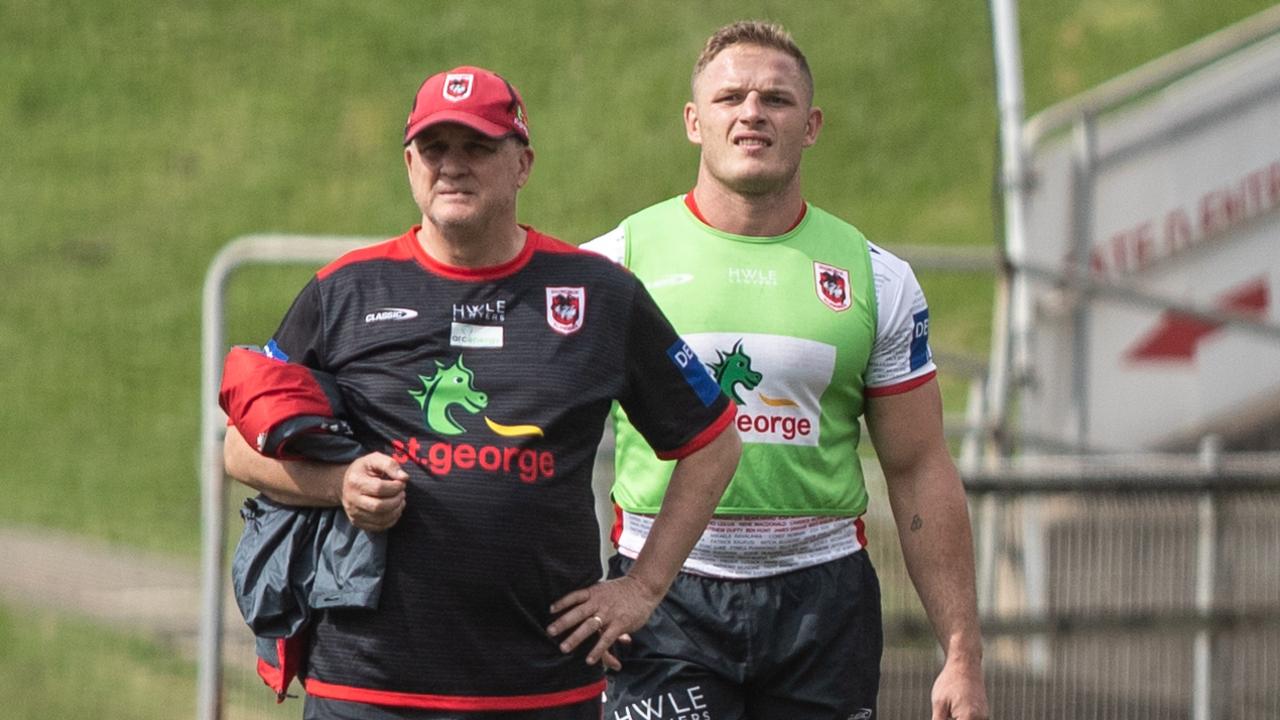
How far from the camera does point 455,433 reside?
402 cm

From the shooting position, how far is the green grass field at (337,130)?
74.3 feet

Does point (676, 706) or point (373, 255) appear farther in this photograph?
point (676, 706)

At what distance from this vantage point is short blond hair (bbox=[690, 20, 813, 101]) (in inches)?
198

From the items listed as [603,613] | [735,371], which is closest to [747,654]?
[735,371]

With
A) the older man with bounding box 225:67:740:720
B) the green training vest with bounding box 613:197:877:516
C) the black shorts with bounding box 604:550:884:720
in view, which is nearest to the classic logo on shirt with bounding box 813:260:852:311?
the green training vest with bounding box 613:197:877:516

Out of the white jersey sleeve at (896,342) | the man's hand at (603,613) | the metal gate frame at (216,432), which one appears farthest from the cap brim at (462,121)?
the metal gate frame at (216,432)

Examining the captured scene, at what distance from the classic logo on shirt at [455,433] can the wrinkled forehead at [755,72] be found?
1280 mm

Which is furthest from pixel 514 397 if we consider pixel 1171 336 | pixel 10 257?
pixel 10 257

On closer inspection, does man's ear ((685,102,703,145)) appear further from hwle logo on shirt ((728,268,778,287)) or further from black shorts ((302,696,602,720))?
black shorts ((302,696,602,720))

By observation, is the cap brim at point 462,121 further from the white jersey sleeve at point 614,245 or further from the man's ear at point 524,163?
the white jersey sleeve at point 614,245

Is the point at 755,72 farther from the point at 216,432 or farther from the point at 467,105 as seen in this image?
the point at 216,432

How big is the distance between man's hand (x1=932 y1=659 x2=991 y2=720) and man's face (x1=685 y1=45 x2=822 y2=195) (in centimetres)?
123

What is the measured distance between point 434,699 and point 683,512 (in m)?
0.69

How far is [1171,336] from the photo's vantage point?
11.6 meters
